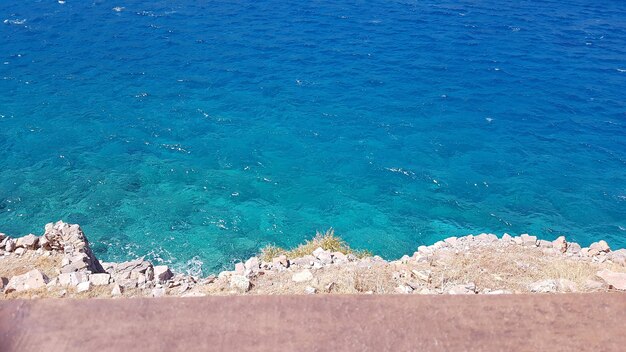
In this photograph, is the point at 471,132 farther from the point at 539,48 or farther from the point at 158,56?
the point at 158,56

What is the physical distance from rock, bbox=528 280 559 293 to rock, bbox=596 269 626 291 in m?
0.69

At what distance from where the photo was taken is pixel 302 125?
776 inches

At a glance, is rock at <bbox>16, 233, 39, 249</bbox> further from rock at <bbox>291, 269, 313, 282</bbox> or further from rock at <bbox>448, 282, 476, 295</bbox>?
rock at <bbox>448, 282, 476, 295</bbox>

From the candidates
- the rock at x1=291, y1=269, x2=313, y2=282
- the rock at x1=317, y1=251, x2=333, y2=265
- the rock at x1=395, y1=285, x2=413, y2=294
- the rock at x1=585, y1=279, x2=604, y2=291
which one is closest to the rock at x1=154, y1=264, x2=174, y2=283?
the rock at x1=291, y1=269, x2=313, y2=282

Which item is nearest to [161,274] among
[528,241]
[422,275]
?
[422,275]

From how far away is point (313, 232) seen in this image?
1491 centimetres

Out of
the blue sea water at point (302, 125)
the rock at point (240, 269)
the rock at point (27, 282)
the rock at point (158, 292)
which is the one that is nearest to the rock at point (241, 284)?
the rock at point (158, 292)

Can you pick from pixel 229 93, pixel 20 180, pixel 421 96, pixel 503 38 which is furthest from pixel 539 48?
pixel 20 180

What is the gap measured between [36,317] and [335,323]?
1.71 metres

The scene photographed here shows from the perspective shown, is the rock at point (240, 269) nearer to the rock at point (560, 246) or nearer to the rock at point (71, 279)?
the rock at point (71, 279)

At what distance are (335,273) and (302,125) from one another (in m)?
11.8

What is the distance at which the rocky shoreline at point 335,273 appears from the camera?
7.45m

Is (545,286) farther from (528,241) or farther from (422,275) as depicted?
(528,241)

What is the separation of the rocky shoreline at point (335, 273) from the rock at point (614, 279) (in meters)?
0.01
